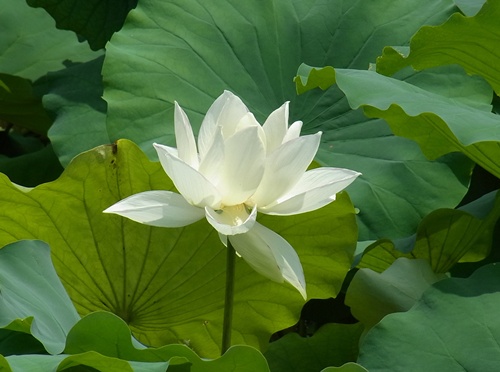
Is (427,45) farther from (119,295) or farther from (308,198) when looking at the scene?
(119,295)

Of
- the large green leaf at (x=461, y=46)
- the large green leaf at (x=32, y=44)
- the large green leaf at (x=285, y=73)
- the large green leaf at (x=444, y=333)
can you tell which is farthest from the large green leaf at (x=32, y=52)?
the large green leaf at (x=444, y=333)

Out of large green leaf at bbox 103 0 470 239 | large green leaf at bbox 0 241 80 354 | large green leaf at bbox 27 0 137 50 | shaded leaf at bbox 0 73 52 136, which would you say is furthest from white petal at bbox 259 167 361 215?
shaded leaf at bbox 0 73 52 136

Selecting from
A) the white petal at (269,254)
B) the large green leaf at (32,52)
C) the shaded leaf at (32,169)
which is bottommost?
the shaded leaf at (32,169)

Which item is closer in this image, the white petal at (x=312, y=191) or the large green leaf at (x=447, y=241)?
the white petal at (x=312, y=191)

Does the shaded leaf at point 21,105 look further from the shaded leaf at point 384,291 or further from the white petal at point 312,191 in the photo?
the white petal at point 312,191

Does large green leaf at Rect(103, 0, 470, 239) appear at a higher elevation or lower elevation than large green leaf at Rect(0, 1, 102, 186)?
higher

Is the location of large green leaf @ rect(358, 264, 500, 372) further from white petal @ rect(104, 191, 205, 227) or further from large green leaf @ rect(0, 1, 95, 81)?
large green leaf @ rect(0, 1, 95, 81)
